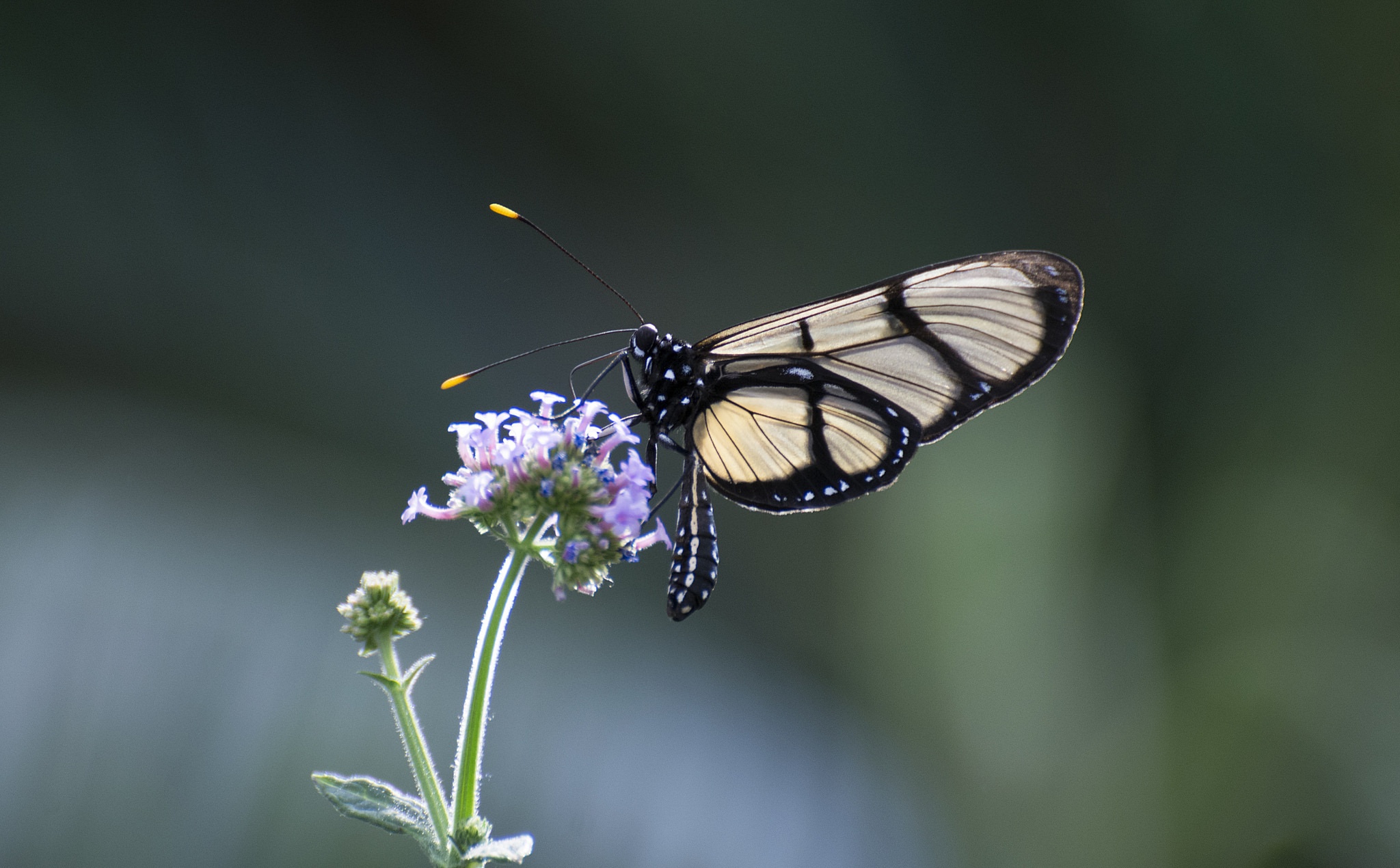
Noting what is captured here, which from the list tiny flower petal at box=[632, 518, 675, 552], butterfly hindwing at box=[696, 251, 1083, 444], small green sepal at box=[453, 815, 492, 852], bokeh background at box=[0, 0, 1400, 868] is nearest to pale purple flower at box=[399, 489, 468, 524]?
tiny flower petal at box=[632, 518, 675, 552]

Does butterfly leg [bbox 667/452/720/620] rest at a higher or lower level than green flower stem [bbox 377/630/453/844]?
higher

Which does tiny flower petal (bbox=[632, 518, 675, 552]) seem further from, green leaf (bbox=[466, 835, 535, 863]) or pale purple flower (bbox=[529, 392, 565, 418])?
green leaf (bbox=[466, 835, 535, 863])

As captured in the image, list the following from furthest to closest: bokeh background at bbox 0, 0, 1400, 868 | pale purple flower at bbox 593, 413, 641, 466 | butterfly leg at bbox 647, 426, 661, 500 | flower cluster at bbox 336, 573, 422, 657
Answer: bokeh background at bbox 0, 0, 1400, 868 < butterfly leg at bbox 647, 426, 661, 500 < pale purple flower at bbox 593, 413, 641, 466 < flower cluster at bbox 336, 573, 422, 657

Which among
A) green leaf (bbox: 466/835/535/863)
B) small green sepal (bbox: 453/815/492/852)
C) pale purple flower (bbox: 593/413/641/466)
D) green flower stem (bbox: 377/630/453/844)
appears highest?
pale purple flower (bbox: 593/413/641/466)

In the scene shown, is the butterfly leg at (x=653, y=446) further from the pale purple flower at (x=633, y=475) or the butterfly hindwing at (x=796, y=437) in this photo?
the pale purple flower at (x=633, y=475)

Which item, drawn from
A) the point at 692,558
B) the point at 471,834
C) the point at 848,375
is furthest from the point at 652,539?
the point at 848,375

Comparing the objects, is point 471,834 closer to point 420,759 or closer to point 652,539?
point 420,759

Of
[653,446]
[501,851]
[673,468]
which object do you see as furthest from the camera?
[673,468]
